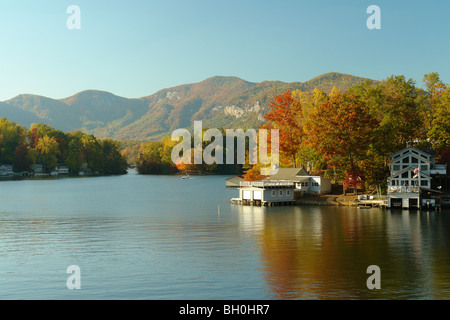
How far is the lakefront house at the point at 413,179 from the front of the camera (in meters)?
66.9

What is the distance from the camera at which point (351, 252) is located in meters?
37.5

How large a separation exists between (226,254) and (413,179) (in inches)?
1716

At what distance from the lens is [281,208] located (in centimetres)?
7075

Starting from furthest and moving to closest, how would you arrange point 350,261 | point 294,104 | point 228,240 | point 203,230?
1. point 294,104
2. point 203,230
3. point 228,240
4. point 350,261

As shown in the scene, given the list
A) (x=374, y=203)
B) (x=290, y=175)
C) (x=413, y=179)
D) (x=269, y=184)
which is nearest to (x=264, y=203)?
(x=269, y=184)

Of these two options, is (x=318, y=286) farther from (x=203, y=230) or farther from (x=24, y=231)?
(x=24, y=231)

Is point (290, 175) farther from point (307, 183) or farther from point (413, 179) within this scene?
point (413, 179)

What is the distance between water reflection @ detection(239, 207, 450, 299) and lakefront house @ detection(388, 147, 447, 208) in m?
4.44

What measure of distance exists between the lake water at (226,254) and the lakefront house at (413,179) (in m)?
3.52

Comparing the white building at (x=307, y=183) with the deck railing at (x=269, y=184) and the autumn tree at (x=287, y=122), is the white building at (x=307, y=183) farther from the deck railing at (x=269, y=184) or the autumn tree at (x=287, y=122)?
the autumn tree at (x=287, y=122)

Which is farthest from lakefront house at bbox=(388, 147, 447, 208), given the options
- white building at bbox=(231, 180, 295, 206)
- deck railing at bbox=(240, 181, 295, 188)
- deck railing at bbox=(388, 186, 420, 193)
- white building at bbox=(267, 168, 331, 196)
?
white building at bbox=(231, 180, 295, 206)
